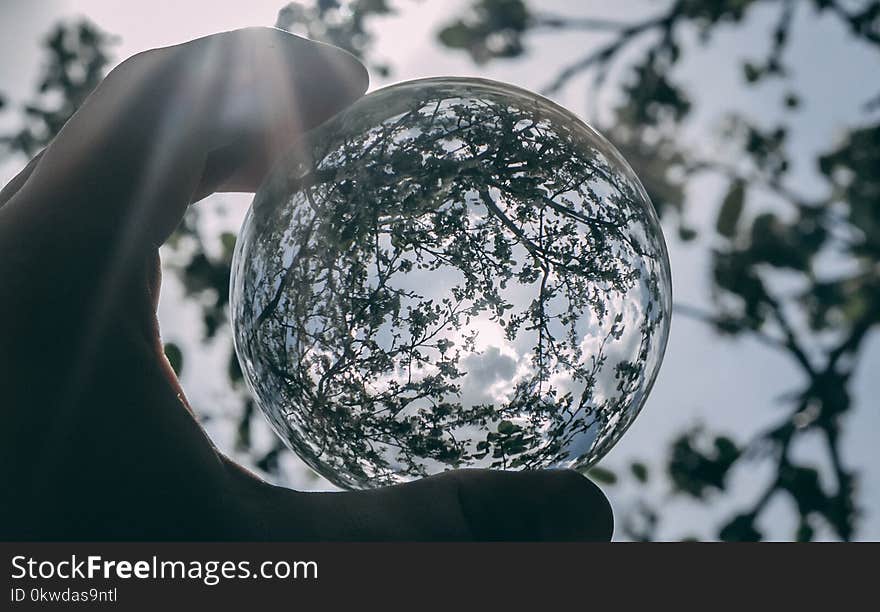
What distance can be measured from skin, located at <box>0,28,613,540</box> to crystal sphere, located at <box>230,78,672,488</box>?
0.16 metres

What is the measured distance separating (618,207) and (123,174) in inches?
60.8

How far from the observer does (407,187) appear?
2.00m

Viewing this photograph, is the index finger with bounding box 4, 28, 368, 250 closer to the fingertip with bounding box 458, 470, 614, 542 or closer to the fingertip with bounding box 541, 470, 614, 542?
the fingertip with bounding box 458, 470, 614, 542

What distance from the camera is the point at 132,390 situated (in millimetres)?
2070

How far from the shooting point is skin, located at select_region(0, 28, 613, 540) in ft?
6.49

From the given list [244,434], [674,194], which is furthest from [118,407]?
[674,194]

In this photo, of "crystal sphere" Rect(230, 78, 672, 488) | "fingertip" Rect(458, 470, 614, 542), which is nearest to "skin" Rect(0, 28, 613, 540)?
"fingertip" Rect(458, 470, 614, 542)

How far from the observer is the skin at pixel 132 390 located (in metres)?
1.98

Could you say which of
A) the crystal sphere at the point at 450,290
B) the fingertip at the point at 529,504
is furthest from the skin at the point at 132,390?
the crystal sphere at the point at 450,290

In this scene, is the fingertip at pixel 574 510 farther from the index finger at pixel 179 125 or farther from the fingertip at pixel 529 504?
the index finger at pixel 179 125

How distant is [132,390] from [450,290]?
37.5 inches

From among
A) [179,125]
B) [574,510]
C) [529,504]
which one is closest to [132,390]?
[179,125]

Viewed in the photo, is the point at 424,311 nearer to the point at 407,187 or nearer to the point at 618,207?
the point at 407,187

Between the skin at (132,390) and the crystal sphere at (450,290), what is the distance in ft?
0.53
